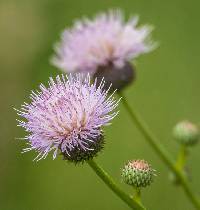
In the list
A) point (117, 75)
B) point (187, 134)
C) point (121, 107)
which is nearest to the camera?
point (187, 134)

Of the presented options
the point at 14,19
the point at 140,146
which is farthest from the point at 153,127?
the point at 14,19

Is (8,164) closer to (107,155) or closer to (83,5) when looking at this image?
(107,155)

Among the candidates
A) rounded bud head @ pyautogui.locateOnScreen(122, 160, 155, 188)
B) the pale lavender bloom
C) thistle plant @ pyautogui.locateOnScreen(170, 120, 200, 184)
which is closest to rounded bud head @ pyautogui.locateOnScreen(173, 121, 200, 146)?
thistle plant @ pyautogui.locateOnScreen(170, 120, 200, 184)

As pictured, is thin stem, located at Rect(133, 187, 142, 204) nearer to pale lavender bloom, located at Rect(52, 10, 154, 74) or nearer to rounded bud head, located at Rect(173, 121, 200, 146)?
rounded bud head, located at Rect(173, 121, 200, 146)

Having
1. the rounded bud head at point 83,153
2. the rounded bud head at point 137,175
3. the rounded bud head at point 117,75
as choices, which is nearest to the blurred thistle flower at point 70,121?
the rounded bud head at point 83,153

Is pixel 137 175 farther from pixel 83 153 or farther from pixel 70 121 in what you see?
pixel 70 121

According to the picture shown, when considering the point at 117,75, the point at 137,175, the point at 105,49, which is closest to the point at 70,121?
the point at 137,175

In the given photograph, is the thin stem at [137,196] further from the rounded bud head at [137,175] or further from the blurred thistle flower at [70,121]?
the blurred thistle flower at [70,121]
